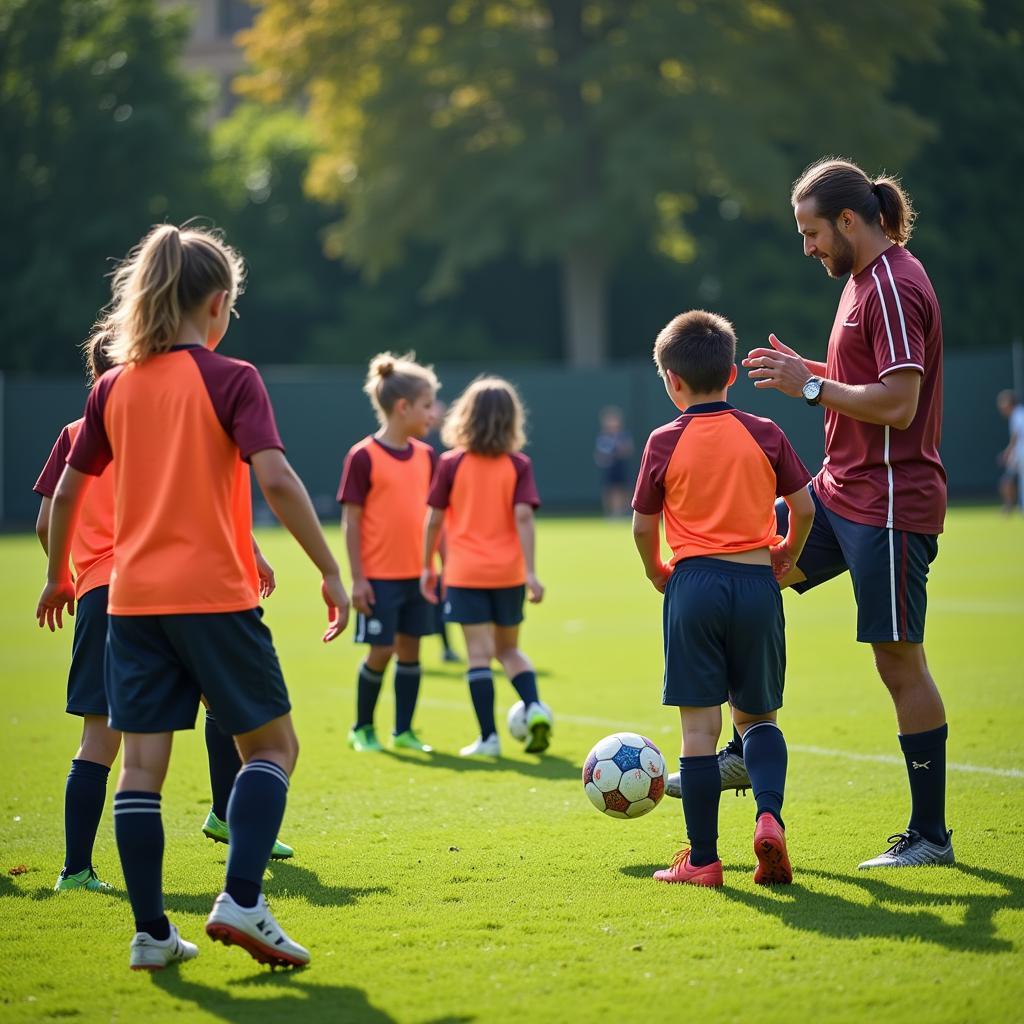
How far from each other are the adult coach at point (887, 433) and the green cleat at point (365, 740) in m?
3.37

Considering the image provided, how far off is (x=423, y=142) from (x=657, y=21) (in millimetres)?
6736

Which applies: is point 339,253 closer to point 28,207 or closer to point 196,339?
point 28,207

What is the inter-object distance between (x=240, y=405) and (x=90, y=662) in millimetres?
1474

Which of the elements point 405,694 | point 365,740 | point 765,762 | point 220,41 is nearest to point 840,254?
point 765,762

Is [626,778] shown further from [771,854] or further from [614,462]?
[614,462]

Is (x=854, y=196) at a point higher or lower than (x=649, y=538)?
higher

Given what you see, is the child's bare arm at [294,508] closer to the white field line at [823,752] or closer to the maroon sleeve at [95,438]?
the maroon sleeve at [95,438]

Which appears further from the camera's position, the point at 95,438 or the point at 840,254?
the point at 840,254

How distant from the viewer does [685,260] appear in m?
44.8

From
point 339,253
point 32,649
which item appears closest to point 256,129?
point 339,253

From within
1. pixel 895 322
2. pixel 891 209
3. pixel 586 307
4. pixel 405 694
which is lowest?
pixel 405 694

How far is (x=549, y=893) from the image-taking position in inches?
193

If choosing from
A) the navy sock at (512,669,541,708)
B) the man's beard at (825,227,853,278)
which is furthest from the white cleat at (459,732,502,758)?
the man's beard at (825,227,853,278)

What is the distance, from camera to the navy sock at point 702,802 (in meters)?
4.94
